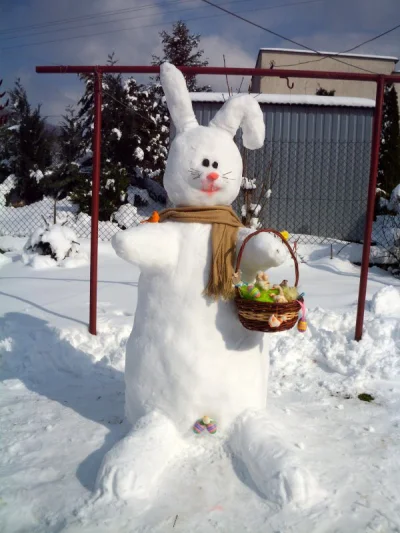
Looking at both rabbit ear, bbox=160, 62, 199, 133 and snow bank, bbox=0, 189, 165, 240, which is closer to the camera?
rabbit ear, bbox=160, 62, 199, 133

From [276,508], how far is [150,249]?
3.86 feet

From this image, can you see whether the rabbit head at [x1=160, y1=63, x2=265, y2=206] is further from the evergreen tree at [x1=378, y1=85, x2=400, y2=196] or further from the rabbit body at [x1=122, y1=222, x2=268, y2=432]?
the evergreen tree at [x1=378, y1=85, x2=400, y2=196]

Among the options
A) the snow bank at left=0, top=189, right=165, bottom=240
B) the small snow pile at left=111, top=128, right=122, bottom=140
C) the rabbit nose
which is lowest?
the snow bank at left=0, top=189, right=165, bottom=240

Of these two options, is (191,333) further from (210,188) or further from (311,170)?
(311,170)

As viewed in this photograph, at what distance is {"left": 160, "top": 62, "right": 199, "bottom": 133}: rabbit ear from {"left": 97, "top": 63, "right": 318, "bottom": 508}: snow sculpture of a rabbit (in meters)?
0.10

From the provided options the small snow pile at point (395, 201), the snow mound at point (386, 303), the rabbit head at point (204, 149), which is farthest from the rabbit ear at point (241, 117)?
the small snow pile at point (395, 201)

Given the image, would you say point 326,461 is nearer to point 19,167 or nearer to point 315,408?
point 315,408

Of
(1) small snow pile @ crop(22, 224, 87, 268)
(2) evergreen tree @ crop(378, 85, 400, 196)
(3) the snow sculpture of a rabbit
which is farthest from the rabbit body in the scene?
(2) evergreen tree @ crop(378, 85, 400, 196)

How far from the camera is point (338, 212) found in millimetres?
8688

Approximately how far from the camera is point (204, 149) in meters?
2.35

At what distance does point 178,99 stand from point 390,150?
27.1 ft

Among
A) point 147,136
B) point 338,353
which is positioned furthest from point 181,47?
point 338,353

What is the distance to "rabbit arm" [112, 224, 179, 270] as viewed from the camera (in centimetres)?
218

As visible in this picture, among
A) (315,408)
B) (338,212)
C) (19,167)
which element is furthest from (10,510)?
(19,167)
